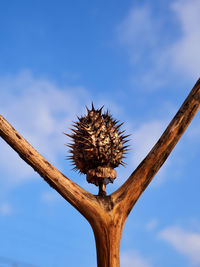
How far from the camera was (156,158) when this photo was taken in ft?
14.9

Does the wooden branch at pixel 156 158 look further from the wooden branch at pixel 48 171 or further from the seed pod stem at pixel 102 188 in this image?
the wooden branch at pixel 48 171

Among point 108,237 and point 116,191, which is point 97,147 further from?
point 108,237

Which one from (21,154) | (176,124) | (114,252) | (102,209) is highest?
(176,124)

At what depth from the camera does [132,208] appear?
466cm

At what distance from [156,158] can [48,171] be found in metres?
1.29

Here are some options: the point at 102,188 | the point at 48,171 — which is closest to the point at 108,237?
the point at 102,188

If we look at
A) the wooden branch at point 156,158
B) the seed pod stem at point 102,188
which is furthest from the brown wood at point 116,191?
the seed pod stem at point 102,188

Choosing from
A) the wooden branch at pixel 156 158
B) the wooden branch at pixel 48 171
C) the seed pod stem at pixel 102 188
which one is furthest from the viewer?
the seed pod stem at pixel 102 188

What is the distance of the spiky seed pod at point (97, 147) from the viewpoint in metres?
4.76

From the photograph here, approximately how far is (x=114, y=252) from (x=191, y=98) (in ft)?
6.79

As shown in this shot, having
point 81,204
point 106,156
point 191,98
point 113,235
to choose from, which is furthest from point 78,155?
point 191,98

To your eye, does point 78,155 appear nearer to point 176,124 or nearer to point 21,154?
point 21,154

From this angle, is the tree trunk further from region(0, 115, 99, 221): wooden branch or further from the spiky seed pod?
the spiky seed pod

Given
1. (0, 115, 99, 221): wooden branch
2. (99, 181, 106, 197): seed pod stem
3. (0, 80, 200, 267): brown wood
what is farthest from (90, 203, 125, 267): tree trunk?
(99, 181, 106, 197): seed pod stem
